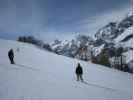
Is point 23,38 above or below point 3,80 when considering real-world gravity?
above

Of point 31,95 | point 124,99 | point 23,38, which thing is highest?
point 23,38

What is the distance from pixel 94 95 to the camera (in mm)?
13039

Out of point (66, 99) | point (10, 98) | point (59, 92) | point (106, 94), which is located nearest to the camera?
point (10, 98)

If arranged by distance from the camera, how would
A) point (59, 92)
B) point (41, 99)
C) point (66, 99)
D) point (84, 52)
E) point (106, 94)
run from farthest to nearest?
point (84, 52), point (106, 94), point (59, 92), point (66, 99), point (41, 99)

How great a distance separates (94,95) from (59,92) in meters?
2.46

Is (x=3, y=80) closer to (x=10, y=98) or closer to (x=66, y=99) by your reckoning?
(x=10, y=98)

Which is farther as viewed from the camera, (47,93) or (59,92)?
(59,92)

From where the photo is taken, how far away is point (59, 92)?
1248cm

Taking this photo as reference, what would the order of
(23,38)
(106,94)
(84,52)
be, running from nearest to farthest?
(106,94) → (84,52) → (23,38)

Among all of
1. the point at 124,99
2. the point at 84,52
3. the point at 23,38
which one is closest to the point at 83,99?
the point at 124,99

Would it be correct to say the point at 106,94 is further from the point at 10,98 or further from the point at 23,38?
the point at 23,38

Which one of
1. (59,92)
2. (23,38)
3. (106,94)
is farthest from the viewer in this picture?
(23,38)

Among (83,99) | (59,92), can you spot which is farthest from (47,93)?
(83,99)

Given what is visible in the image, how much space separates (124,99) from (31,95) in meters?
6.42
